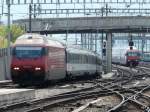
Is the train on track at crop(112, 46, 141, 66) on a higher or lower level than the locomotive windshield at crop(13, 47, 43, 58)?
lower

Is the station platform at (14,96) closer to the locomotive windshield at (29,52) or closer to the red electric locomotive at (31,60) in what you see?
the red electric locomotive at (31,60)

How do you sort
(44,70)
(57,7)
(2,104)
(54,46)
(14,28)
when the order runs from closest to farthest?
(2,104) → (44,70) → (54,46) → (57,7) → (14,28)

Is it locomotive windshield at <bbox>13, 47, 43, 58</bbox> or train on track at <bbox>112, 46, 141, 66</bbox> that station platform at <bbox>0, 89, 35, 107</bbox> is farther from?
train on track at <bbox>112, 46, 141, 66</bbox>

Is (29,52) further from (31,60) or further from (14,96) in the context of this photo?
(14,96)

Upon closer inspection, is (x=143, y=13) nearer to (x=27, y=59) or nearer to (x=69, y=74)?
(x=69, y=74)

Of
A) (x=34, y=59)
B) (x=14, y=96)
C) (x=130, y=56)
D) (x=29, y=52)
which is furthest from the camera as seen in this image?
(x=130, y=56)

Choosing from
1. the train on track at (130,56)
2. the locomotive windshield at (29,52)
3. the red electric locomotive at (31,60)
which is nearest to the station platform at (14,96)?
the red electric locomotive at (31,60)

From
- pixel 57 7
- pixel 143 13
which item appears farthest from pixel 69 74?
pixel 143 13

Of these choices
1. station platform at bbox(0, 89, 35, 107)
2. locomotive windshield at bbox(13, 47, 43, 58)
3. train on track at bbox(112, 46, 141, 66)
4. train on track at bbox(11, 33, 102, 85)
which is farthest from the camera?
train on track at bbox(112, 46, 141, 66)

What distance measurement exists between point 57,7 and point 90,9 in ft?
13.9

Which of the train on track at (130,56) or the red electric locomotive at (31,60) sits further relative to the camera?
the train on track at (130,56)

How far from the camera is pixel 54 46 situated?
34344 millimetres

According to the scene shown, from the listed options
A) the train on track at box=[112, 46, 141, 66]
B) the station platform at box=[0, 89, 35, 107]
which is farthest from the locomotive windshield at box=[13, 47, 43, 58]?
the train on track at box=[112, 46, 141, 66]

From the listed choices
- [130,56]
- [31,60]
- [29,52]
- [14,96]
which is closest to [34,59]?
[31,60]
